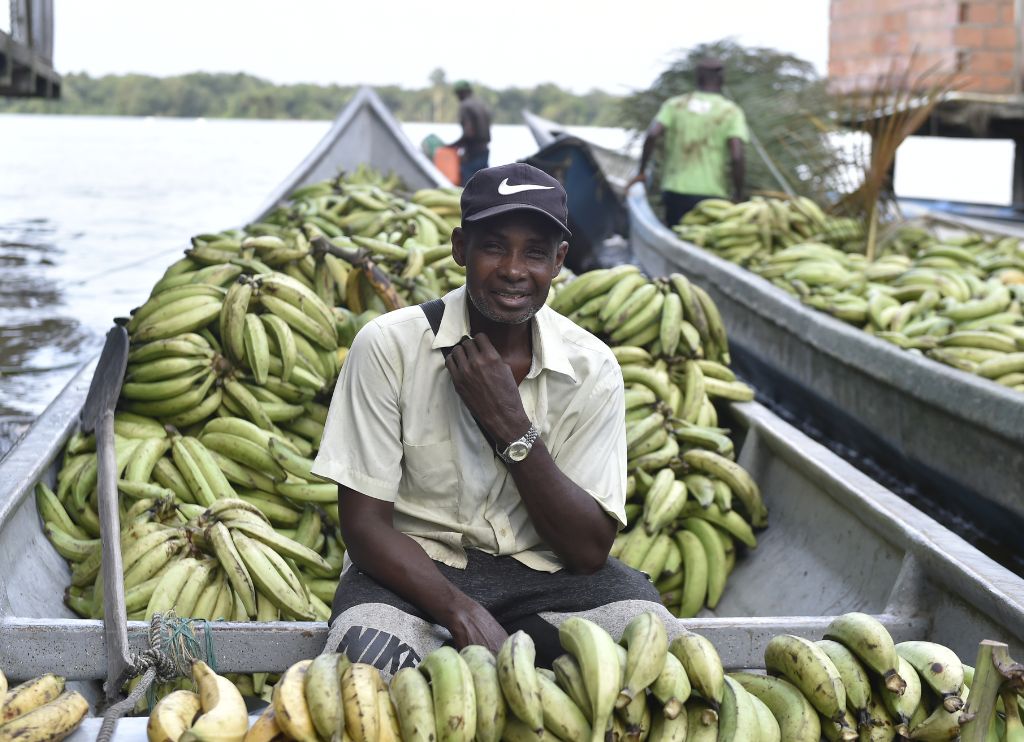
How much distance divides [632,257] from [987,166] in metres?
35.7

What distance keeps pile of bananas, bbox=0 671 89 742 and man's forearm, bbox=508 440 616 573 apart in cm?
104

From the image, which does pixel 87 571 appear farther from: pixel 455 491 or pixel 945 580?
pixel 945 580

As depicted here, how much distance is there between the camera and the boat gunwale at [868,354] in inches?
181

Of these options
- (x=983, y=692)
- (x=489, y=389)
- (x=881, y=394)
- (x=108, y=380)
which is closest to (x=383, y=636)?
(x=489, y=389)

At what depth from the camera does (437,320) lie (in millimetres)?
2699

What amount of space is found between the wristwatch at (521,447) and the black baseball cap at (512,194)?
48 cm

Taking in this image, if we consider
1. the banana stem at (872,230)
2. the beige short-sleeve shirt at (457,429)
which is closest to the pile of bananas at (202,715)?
the beige short-sleeve shirt at (457,429)

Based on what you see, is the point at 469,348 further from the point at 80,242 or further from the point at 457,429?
the point at 80,242

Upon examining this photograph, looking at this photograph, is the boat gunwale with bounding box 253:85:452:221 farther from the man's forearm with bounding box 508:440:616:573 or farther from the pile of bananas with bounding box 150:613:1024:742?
the pile of bananas with bounding box 150:613:1024:742

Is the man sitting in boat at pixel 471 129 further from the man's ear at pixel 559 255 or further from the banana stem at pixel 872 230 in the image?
the man's ear at pixel 559 255

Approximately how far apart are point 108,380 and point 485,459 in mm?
1990

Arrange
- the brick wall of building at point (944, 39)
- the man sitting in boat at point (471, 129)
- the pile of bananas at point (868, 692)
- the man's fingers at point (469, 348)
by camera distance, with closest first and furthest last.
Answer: the pile of bananas at point (868, 692), the man's fingers at point (469, 348), the brick wall of building at point (944, 39), the man sitting in boat at point (471, 129)

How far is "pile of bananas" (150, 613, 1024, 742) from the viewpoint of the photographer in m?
1.85

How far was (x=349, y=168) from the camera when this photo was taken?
1158cm
